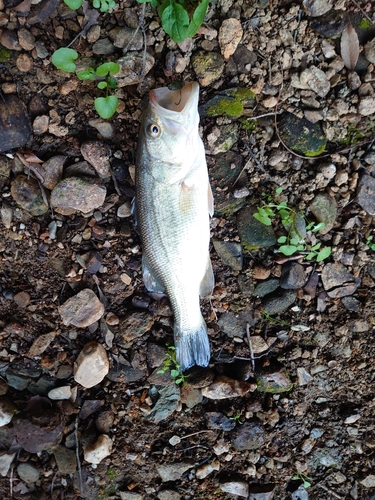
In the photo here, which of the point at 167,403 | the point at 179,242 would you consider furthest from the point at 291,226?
the point at 167,403

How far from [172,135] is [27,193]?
56.5 inches

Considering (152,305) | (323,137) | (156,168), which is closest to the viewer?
(156,168)

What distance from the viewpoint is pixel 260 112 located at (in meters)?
3.46

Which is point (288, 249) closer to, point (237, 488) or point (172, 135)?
point (172, 135)

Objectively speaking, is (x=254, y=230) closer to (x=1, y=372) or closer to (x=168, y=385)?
(x=168, y=385)

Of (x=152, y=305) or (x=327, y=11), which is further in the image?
(x=152, y=305)

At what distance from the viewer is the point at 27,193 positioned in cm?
358

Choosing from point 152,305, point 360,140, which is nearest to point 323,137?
point 360,140

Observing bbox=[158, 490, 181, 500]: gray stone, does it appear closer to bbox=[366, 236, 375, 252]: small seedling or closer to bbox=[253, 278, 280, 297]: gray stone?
bbox=[253, 278, 280, 297]: gray stone

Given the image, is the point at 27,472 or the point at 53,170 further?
the point at 27,472

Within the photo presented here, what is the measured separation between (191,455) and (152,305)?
4.83 ft

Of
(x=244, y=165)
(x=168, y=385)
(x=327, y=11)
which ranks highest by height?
(x=327, y=11)

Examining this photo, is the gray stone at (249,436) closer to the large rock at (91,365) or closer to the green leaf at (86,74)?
the large rock at (91,365)

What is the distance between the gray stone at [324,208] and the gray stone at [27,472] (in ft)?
11.7
